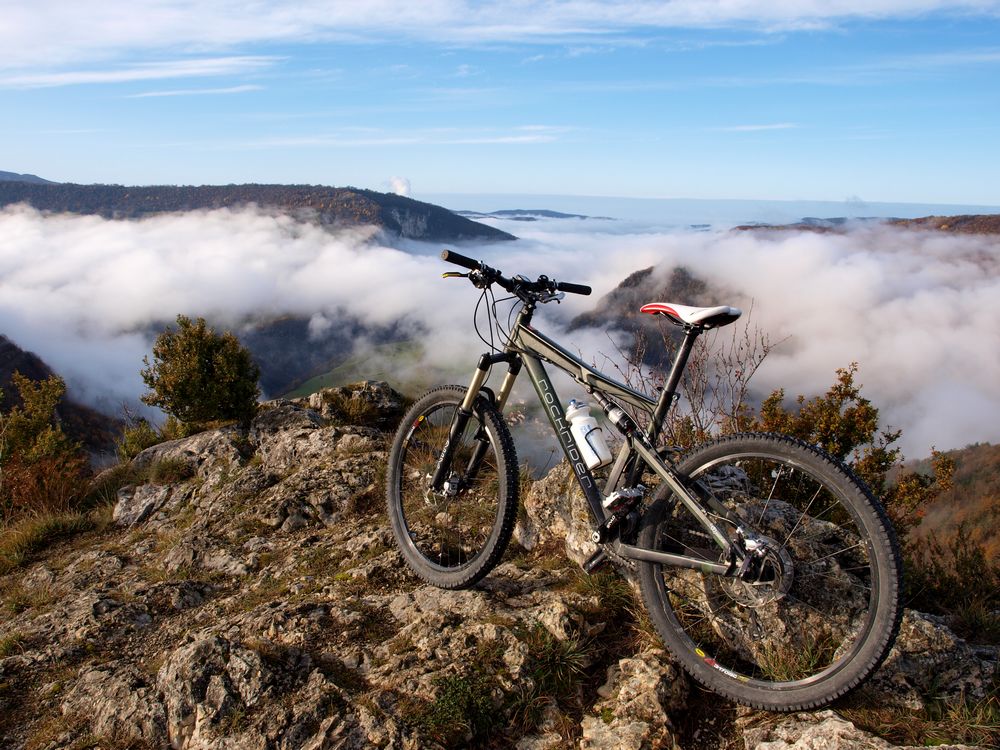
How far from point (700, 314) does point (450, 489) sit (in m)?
2.15

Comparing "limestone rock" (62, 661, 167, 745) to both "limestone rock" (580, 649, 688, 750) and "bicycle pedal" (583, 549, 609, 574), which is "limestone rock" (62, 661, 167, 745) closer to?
"limestone rock" (580, 649, 688, 750)

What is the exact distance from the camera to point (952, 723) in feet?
9.51

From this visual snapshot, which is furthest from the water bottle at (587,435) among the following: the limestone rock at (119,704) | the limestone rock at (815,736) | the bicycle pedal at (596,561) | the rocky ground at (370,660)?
the limestone rock at (119,704)

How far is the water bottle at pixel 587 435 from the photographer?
12.3 ft

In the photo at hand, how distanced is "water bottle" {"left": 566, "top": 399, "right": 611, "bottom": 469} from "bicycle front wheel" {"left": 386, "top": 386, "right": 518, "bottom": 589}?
1.41ft

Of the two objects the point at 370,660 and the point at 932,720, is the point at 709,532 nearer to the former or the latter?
the point at 932,720

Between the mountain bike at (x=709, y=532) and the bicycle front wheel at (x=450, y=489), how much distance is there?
0.02 metres

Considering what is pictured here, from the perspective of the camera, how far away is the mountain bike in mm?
2887

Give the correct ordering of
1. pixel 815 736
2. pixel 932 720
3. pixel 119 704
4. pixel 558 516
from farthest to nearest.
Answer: pixel 558 516, pixel 119 704, pixel 932 720, pixel 815 736

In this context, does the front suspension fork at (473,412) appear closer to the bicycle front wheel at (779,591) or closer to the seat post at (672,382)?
the seat post at (672,382)

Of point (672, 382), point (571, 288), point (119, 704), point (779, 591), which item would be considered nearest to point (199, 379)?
point (119, 704)

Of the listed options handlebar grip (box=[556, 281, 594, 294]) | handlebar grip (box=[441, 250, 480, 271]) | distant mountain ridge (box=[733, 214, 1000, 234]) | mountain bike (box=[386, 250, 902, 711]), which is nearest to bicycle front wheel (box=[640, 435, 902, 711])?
mountain bike (box=[386, 250, 902, 711])

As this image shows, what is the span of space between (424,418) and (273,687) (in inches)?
76.8

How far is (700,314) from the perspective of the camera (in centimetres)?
319
